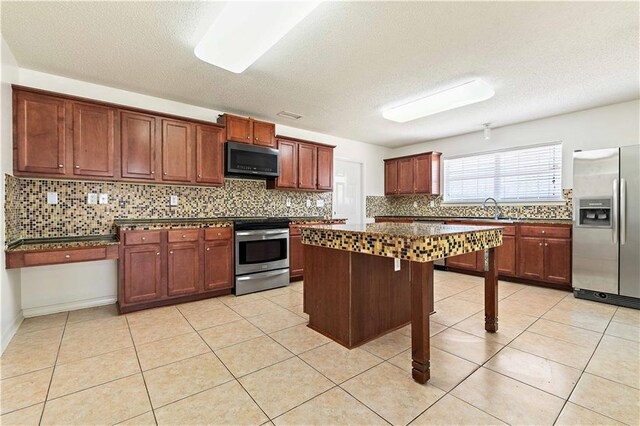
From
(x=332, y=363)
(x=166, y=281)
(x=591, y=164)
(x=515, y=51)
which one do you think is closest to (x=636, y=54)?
(x=515, y=51)

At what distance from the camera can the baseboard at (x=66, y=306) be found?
301cm

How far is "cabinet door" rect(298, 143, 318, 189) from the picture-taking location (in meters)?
4.81

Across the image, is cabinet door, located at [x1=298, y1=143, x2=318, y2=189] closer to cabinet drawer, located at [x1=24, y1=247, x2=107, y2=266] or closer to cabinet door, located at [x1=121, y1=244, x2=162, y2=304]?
cabinet door, located at [x1=121, y1=244, x2=162, y2=304]

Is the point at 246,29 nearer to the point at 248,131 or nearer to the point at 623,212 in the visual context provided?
the point at 248,131

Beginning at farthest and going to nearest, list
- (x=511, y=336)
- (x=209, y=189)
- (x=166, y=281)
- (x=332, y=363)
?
(x=209, y=189) < (x=166, y=281) < (x=511, y=336) < (x=332, y=363)

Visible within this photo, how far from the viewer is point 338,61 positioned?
282 cm

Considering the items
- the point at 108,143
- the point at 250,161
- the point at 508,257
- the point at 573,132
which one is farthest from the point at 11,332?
the point at 573,132

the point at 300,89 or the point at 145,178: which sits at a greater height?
the point at 300,89

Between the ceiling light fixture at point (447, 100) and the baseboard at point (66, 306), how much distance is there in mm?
4217

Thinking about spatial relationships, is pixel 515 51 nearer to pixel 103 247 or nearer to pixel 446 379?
pixel 446 379

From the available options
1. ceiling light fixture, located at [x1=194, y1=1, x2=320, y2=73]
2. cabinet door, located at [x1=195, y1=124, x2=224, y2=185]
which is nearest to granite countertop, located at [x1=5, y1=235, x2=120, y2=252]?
cabinet door, located at [x1=195, y1=124, x2=224, y2=185]

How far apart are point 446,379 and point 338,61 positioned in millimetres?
2766

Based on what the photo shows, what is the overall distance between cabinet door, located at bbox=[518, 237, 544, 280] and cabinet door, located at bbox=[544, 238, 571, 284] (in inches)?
2.2

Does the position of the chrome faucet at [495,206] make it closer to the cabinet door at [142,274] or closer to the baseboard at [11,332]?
the cabinet door at [142,274]
